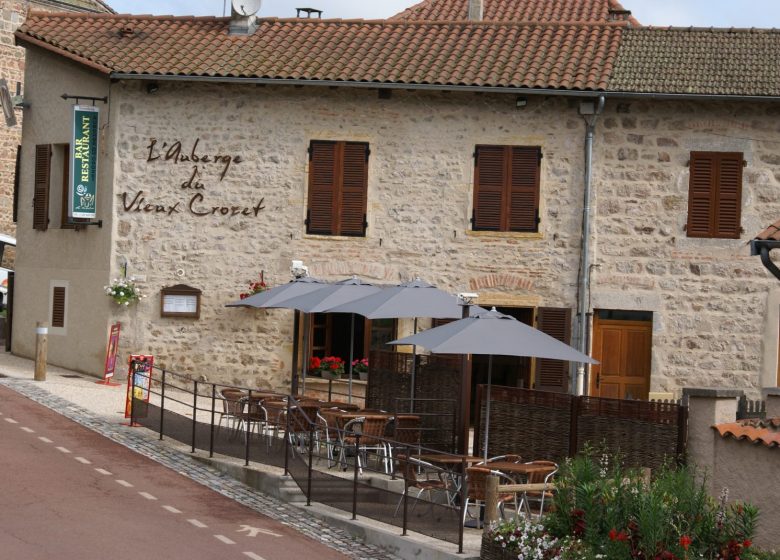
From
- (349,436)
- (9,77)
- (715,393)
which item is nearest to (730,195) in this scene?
(349,436)

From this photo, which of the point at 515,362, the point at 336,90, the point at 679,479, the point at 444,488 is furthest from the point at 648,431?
the point at 336,90

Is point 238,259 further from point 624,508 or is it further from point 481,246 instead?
point 624,508

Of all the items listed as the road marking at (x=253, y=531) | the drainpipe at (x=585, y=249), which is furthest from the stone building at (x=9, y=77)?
the road marking at (x=253, y=531)

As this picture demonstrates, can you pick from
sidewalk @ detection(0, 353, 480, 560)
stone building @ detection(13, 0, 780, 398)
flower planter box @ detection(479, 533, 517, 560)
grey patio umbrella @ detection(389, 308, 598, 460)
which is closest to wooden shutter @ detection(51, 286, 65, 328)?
stone building @ detection(13, 0, 780, 398)

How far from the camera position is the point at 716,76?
2061cm

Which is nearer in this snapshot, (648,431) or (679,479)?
(679,479)

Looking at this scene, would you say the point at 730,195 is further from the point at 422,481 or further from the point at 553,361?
the point at 422,481

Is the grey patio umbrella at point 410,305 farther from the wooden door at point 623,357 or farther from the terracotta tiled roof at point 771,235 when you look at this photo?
the wooden door at point 623,357

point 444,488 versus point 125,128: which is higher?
point 125,128

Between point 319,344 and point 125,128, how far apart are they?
15.3 ft

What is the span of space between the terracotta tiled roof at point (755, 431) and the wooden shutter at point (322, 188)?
10877 millimetres

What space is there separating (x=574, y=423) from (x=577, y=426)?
41mm

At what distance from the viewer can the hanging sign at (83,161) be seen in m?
22.0

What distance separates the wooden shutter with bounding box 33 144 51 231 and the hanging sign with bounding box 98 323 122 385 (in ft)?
10.8
